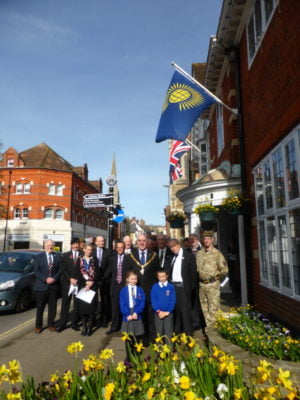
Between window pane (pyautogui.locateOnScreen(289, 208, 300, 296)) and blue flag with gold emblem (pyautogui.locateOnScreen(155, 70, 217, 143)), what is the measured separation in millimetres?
3535

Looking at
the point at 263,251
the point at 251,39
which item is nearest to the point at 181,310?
the point at 263,251

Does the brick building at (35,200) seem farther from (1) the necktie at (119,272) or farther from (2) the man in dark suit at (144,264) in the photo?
(2) the man in dark suit at (144,264)

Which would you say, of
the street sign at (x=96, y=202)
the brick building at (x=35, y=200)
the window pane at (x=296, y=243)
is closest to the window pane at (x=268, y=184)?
the window pane at (x=296, y=243)

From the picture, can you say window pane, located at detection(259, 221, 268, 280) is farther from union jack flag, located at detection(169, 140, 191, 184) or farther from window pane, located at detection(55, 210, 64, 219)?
window pane, located at detection(55, 210, 64, 219)

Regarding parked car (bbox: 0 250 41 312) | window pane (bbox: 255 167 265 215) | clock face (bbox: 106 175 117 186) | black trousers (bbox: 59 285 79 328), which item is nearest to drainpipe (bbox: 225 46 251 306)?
window pane (bbox: 255 167 265 215)

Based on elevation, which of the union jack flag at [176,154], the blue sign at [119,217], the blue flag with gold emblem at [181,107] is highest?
the union jack flag at [176,154]

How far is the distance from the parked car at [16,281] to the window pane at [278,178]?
6891mm

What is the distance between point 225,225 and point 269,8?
7.00 meters

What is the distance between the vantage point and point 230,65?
343 inches

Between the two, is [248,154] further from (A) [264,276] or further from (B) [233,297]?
(B) [233,297]

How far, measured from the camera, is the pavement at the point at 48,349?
4348mm

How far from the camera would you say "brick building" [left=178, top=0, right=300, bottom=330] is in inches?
185

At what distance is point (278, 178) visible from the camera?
17.9 feet

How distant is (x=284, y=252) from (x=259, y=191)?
176cm
